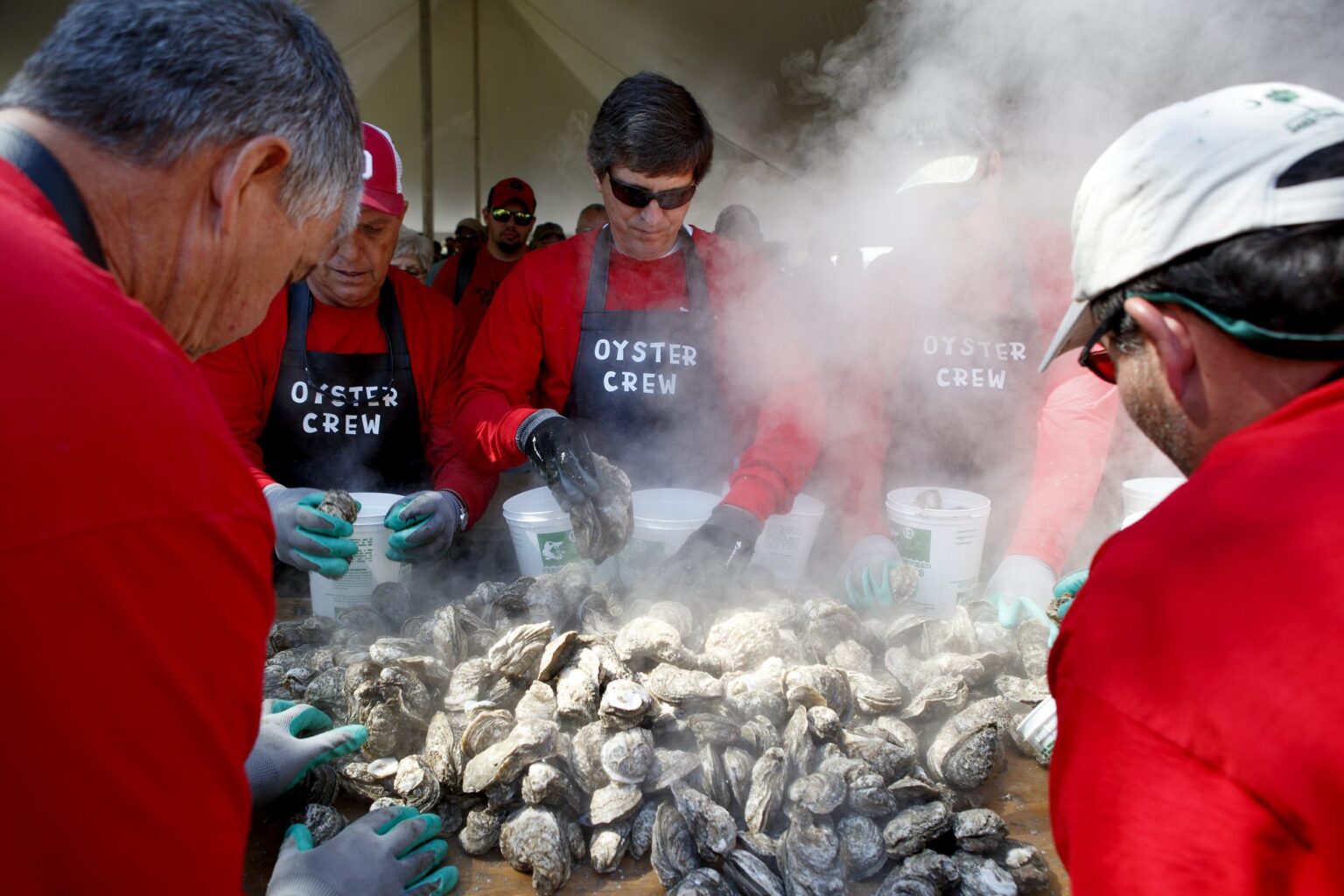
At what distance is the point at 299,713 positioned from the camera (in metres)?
1.91

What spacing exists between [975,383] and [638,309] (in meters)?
1.32

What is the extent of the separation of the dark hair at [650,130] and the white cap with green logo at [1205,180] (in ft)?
6.16

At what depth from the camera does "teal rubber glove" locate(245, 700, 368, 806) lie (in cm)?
170

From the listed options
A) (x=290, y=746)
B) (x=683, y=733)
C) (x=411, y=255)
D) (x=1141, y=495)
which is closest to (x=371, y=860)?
(x=290, y=746)

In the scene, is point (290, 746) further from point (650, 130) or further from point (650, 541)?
point (650, 130)

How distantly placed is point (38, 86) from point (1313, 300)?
57.0 inches

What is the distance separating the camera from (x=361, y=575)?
8.58ft

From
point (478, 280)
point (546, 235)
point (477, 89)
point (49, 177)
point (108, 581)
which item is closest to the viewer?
point (108, 581)

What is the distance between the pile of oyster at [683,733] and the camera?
1630mm

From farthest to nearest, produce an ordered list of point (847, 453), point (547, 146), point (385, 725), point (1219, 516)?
point (547, 146), point (847, 453), point (385, 725), point (1219, 516)

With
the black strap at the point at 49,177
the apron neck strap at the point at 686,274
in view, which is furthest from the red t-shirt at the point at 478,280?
the black strap at the point at 49,177

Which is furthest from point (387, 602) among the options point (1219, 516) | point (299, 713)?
point (1219, 516)

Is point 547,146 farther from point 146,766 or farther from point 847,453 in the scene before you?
point 146,766

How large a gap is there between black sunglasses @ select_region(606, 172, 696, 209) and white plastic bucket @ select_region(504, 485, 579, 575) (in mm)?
1069
